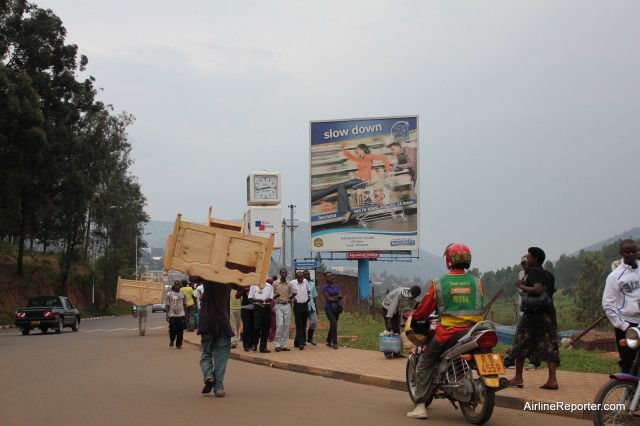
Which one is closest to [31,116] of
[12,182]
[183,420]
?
[12,182]

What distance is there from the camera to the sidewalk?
8656mm

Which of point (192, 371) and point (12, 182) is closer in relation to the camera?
point (192, 371)

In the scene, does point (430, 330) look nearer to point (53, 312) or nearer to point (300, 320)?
point (300, 320)

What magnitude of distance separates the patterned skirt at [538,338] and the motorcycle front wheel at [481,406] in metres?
1.95

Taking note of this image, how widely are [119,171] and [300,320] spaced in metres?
48.3

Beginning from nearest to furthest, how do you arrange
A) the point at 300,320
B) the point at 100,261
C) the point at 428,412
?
1. the point at 428,412
2. the point at 300,320
3. the point at 100,261

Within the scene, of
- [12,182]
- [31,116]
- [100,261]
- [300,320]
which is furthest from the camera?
[100,261]

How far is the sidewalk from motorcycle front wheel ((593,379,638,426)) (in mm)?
1802

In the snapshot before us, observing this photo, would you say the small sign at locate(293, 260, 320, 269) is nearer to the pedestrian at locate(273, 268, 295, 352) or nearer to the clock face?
the clock face

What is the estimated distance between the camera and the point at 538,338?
930cm

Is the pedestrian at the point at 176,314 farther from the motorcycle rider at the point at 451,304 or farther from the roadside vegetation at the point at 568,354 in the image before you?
the motorcycle rider at the point at 451,304

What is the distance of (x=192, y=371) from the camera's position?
1302cm

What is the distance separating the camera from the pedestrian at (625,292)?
7391 mm

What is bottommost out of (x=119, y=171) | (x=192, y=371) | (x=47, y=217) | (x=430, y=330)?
(x=192, y=371)
